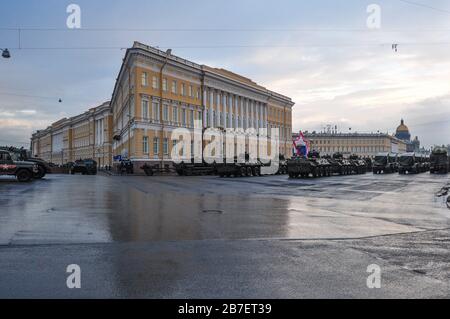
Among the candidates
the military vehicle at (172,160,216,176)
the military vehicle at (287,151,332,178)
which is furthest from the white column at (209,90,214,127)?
the military vehicle at (287,151,332,178)

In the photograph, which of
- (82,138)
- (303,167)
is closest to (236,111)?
(303,167)

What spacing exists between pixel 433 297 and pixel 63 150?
492 ft

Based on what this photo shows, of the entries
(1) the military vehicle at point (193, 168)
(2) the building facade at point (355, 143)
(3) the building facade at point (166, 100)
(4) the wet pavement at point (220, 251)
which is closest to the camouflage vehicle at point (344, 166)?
(1) the military vehicle at point (193, 168)

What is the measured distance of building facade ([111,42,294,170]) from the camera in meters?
60.7

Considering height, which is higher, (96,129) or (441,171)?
(96,129)

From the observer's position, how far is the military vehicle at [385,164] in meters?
56.0

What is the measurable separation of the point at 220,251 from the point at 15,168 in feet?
81.3

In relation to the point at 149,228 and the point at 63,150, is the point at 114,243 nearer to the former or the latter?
the point at 149,228

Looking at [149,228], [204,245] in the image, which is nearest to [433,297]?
[204,245]

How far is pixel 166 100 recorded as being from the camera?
6588 cm
